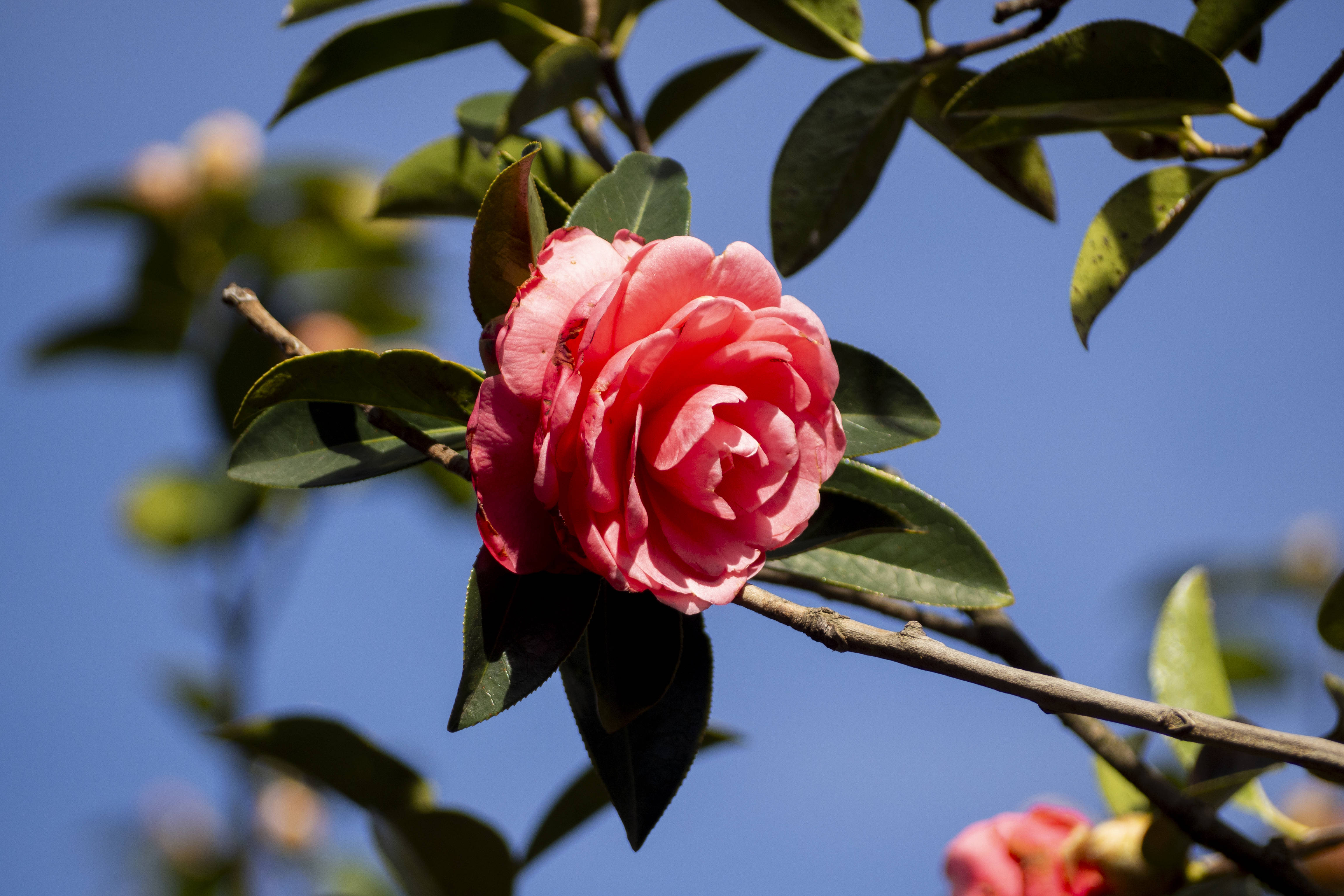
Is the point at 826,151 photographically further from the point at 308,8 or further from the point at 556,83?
the point at 308,8

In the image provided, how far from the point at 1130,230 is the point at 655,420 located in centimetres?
53

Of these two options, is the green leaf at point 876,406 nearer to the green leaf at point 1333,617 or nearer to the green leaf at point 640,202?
the green leaf at point 640,202

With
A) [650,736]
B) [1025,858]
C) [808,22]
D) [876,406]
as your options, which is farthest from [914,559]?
[808,22]

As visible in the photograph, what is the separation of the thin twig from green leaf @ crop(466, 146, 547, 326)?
0.30ft

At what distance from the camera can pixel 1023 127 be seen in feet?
2.77

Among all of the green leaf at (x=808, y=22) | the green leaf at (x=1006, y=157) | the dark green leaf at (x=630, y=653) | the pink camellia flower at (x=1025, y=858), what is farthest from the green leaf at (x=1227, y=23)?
the pink camellia flower at (x=1025, y=858)

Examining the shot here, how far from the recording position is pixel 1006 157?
100cm

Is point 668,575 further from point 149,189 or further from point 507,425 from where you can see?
point 149,189

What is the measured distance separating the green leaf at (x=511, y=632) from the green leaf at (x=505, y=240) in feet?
0.59

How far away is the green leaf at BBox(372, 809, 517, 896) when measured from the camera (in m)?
1.09

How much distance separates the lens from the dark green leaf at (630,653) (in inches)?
26.0

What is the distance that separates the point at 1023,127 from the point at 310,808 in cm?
333

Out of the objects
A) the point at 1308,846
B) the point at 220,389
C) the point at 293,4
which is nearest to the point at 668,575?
the point at 1308,846

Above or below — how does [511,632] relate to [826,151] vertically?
below
